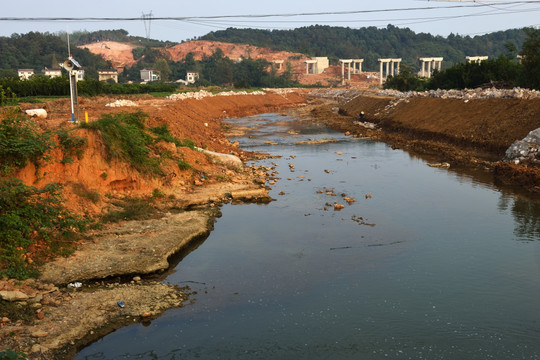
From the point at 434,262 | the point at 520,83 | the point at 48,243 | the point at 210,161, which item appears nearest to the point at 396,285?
the point at 434,262

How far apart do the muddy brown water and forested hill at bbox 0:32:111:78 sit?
99909mm

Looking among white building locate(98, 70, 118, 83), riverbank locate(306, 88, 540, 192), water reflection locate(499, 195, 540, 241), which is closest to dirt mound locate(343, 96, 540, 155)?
riverbank locate(306, 88, 540, 192)

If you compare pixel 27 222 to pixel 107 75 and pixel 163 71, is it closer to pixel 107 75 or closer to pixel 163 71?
pixel 107 75

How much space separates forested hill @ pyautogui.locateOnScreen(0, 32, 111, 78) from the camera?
11044 centimetres

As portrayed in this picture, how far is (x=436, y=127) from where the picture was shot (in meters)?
34.3

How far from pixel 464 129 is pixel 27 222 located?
1062 inches

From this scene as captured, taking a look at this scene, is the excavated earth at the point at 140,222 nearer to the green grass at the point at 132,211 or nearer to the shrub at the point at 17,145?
the green grass at the point at 132,211

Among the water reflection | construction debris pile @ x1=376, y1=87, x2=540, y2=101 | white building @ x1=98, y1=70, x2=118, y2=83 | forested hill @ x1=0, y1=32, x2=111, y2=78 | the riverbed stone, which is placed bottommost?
the water reflection

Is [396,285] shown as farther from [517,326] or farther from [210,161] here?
[210,161]

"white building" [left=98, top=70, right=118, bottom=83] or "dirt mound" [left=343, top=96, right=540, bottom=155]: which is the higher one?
"white building" [left=98, top=70, right=118, bottom=83]

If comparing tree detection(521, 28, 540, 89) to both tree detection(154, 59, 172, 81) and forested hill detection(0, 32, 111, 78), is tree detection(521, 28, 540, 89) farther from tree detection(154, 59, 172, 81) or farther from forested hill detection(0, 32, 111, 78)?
tree detection(154, 59, 172, 81)

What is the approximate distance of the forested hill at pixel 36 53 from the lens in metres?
110

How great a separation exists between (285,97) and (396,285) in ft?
254

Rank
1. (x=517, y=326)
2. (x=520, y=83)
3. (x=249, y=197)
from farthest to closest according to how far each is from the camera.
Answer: (x=520, y=83), (x=249, y=197), (x=517, y=326)
